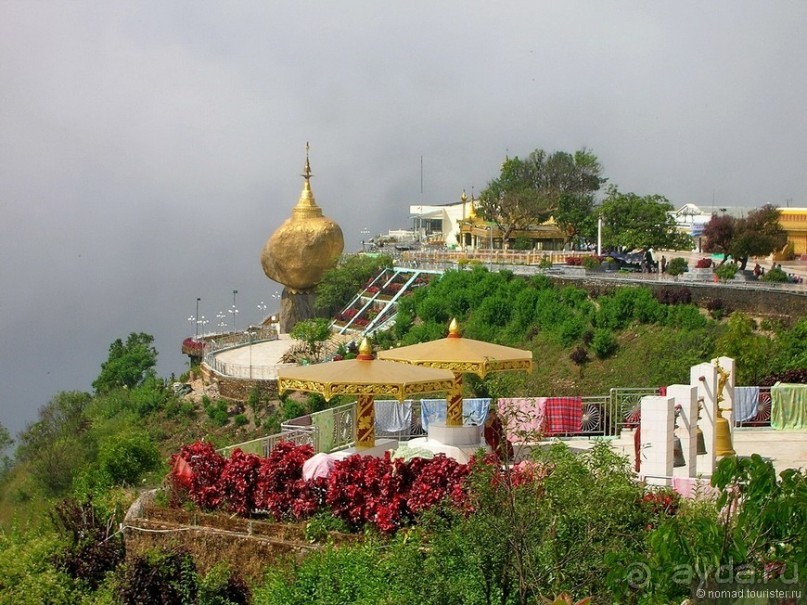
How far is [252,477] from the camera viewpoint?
12336 mm

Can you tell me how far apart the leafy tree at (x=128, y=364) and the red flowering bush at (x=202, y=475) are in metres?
28.4

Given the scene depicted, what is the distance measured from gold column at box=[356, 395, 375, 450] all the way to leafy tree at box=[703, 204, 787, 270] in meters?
26.0

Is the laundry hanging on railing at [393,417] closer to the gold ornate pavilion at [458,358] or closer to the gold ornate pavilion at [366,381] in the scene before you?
the gold ornate pavilion at [458,358]

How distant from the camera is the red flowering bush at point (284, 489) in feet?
39.0

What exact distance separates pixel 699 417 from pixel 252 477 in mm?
5086

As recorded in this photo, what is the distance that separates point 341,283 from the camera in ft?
133

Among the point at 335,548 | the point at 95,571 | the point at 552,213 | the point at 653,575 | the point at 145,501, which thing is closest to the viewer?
the point at 653,575

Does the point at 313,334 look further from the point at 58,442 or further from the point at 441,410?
the point at 441,410

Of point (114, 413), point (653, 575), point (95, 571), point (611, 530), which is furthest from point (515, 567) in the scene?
point (114, 413)

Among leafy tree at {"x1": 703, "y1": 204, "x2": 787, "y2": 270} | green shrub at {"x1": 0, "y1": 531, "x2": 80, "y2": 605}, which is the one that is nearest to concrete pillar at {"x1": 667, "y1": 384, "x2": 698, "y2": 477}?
green shrub at {"x1": 0, "y1": 531, "x2": 80, "y2": 605}

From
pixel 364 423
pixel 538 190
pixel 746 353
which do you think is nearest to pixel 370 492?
pixel 364 423

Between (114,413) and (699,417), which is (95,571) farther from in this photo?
(114,413)

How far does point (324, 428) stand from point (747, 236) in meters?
25.2

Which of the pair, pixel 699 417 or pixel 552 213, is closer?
pixel 699 417
